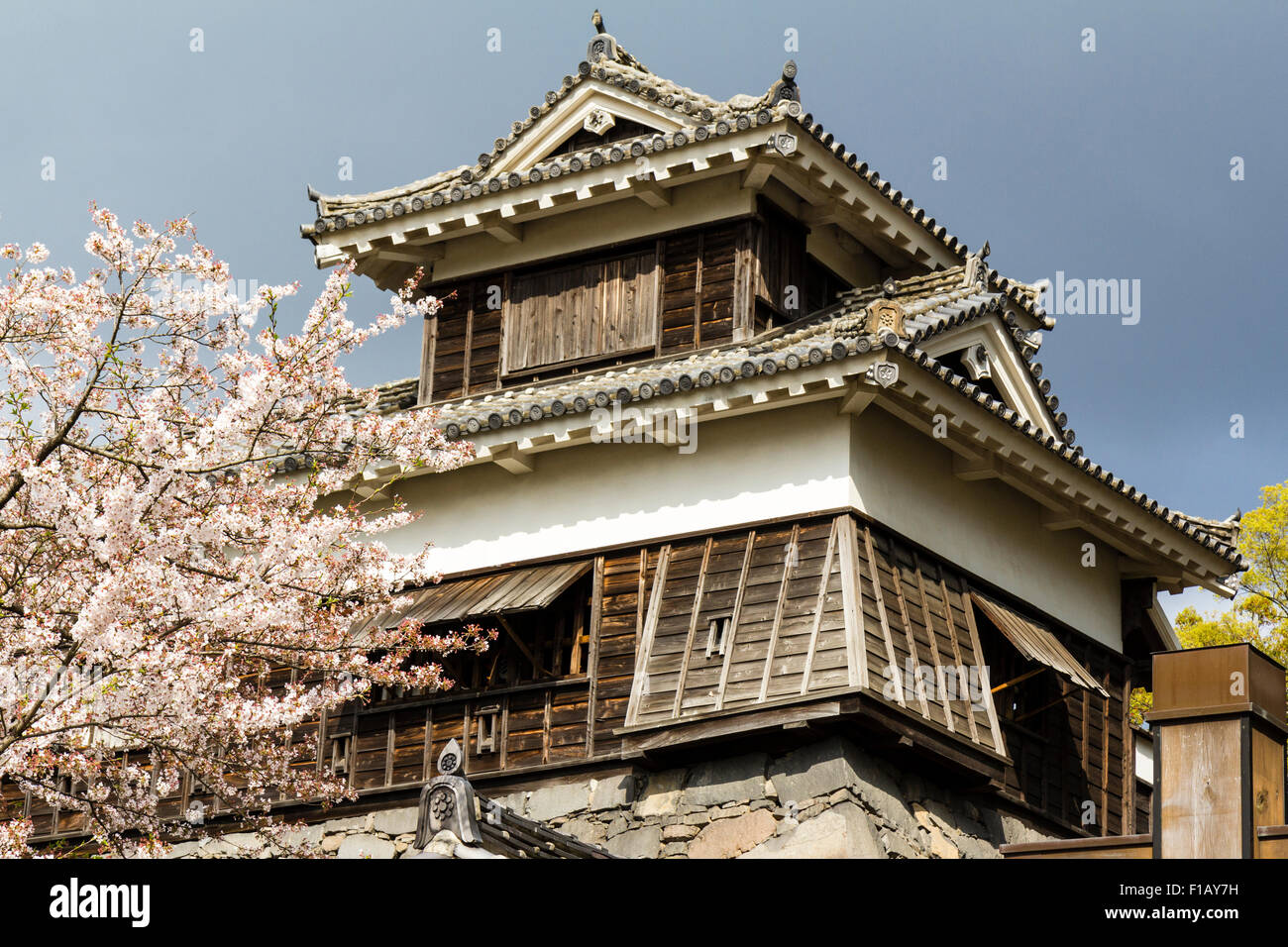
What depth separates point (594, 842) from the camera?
14242mm

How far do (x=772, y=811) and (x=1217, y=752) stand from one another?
260 inches

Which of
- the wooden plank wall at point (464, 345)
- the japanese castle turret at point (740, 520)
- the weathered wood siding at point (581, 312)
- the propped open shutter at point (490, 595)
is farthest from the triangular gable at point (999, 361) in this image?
the wooden plank wall at point (464, 345)

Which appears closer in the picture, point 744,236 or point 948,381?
point 948,381

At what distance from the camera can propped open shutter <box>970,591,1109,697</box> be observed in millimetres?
15344

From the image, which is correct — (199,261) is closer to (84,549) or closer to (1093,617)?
(84,549)

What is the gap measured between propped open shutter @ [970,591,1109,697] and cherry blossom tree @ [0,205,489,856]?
5.45 meters

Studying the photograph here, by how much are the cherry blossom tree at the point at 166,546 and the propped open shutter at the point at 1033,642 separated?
5.45 meters

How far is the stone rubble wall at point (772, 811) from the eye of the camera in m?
13.2

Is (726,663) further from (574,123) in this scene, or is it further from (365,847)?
(574,123)

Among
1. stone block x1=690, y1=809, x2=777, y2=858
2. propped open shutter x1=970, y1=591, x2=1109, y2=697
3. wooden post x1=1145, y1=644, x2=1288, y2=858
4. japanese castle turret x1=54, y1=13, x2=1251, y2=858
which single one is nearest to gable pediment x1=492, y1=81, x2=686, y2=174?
japanese castle turret x1=54, y1=13, x2=1251, y2=858

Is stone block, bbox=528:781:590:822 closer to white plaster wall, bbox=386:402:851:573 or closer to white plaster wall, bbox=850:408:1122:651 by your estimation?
white plaster wall, bbox=386:402:851:573

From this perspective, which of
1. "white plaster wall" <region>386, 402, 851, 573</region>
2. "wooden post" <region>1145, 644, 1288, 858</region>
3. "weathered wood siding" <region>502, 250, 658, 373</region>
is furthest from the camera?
"weathered wood siding" <region>502, 250, 658, 373</region>

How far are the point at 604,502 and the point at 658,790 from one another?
2985mm
